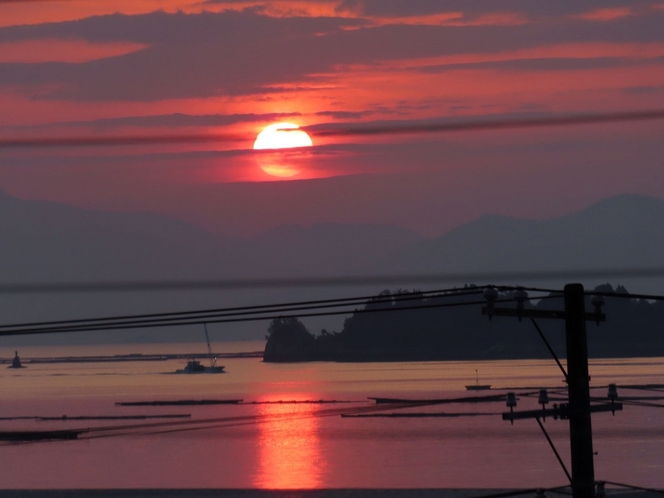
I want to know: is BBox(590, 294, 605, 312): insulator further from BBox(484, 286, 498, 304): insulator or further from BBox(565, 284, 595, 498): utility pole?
BBox(484, 286, 498, 304): insulator

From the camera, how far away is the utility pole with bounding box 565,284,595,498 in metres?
14.6

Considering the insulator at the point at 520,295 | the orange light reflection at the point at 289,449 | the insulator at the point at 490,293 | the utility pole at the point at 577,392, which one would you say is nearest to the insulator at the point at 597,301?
the utility pole at the point at 577,392

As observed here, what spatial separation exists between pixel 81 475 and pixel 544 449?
29943 mm

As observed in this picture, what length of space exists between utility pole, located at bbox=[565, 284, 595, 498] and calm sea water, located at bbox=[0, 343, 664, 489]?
15701 mm

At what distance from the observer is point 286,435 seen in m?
89.4

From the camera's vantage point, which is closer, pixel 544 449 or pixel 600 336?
pixel 544 449

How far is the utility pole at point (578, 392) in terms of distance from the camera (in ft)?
48.0

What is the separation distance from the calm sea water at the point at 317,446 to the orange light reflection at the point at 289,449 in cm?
14

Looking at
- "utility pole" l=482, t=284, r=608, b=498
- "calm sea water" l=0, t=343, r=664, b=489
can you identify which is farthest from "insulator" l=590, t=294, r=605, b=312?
"calm sea water" l=0, t=343, r=664, b=489

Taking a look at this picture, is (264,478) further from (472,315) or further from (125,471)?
(472,315)

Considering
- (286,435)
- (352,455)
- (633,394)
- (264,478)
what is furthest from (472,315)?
(264,478)

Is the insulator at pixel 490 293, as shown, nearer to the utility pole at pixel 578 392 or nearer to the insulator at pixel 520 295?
the insulator at pixel 520 295

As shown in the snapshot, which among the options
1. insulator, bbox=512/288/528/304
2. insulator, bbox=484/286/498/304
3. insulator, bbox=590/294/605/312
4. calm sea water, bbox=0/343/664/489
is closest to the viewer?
insulator, bbox=484/286/498/304

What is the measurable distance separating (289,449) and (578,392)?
65.4 meters
